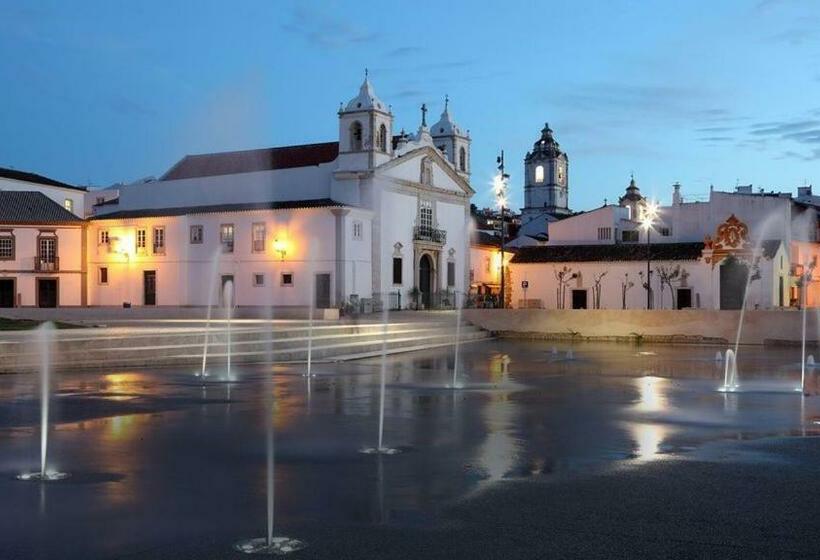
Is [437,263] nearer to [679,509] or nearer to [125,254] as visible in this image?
[125,254]

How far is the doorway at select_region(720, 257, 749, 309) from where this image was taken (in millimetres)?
49781

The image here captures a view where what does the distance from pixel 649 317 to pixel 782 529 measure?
2912 cm

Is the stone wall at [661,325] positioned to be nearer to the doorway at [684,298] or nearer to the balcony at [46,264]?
the doorway at [684,298]

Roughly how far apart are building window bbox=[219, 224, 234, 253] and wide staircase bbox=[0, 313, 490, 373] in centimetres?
1932

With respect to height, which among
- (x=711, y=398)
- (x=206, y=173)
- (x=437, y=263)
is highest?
(x=206, y=173)

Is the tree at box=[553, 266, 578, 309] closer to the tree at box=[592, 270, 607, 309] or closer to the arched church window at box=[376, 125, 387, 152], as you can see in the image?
the tree at box=[592, 270, 607, 309]

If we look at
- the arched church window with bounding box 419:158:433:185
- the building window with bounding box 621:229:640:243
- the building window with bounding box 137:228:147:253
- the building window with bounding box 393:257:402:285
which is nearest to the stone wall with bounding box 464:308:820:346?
the building window with bounding box 393:257:402:285

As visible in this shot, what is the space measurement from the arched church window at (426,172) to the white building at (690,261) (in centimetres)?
941

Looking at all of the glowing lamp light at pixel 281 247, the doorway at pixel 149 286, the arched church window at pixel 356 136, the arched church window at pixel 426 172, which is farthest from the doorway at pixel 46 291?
the arched church window at pixel 426 172

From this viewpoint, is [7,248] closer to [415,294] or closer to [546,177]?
[415,294]

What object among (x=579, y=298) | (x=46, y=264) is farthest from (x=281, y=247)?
(x=579, y=298)

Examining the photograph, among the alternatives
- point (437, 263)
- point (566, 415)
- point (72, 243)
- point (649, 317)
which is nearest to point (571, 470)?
point (566, 415)

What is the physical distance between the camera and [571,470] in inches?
344

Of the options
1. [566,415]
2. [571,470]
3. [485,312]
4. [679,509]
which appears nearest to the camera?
[679,509]
